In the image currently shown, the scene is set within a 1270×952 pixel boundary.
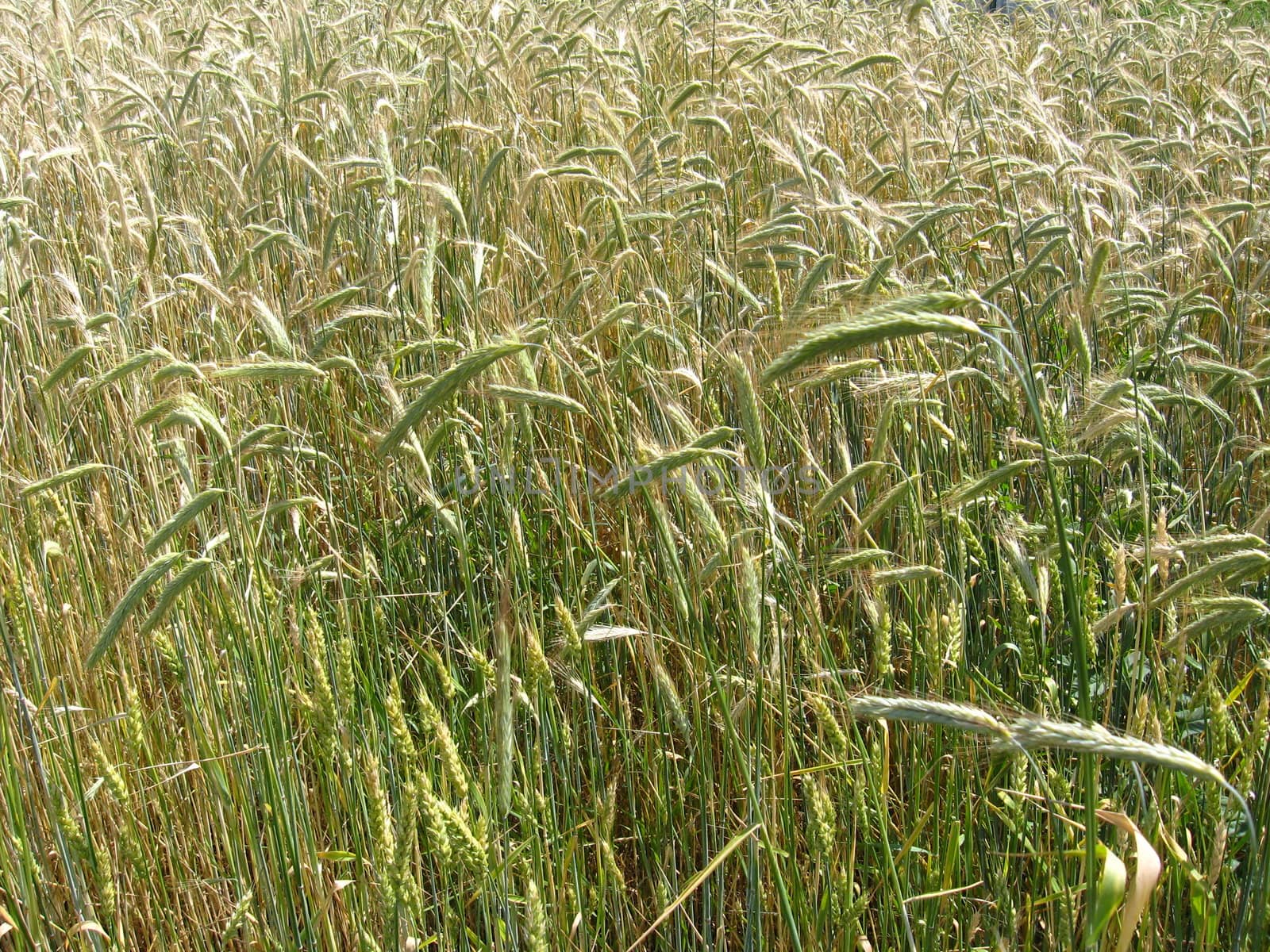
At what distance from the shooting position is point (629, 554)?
158 cm

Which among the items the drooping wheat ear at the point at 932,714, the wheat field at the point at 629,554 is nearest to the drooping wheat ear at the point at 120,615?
the wheat field at the point at 629,554

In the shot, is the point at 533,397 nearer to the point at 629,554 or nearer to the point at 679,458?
the point at 679,458

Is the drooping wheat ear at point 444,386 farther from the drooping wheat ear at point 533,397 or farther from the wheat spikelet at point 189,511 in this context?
the wheat spikelet at point 189,511

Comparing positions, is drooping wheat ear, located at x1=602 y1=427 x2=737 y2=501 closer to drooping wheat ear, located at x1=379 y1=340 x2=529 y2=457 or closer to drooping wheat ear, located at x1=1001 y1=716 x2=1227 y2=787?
drooping wheat ear, located at x1=379 y1=340 x2=529 y2=457

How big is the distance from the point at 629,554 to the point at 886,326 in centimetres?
82

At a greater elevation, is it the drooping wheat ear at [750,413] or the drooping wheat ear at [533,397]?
the drooping wheat ear at [533,397]

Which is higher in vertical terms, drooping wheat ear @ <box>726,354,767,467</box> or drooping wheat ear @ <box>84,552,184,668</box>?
drooping wheat ear @ <box>726,354,767,467</box>

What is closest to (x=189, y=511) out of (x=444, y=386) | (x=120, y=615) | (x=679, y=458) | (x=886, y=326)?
(x=120, y=615)

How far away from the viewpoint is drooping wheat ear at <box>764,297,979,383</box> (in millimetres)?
784

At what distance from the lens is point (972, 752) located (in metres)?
1.35

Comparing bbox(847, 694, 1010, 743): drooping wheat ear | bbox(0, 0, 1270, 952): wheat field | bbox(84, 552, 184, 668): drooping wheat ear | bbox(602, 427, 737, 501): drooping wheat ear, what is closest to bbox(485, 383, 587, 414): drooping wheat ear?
bbox(0, 0, 1270, 952): wheat field

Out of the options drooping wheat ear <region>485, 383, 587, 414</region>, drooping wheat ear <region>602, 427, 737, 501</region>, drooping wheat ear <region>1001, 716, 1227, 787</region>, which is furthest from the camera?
drooping wheat ear <region>485, 383, 587, 414</region>

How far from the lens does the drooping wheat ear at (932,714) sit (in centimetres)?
75

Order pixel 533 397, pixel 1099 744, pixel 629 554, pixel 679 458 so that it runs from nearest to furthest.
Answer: pixel 1099 744, pixel 679 458, pixel 533 397, pixel 629 554
